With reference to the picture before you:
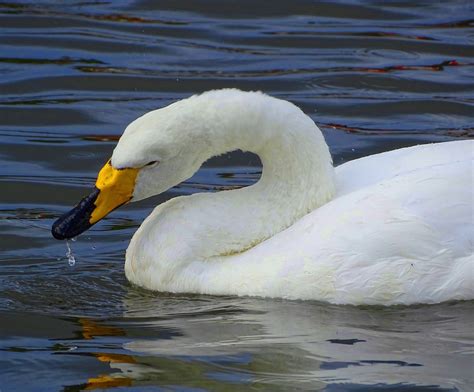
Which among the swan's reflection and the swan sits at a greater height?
the swan

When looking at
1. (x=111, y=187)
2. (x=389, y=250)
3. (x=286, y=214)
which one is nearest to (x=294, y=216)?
(x=286, y=214)

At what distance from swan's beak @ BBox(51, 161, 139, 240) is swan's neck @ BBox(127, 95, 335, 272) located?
0.34 meters

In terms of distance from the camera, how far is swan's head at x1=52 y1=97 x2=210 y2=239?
7695 millimetres

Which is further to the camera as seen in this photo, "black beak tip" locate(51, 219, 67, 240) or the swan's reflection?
"black beak tip" locate(51, 219, 67, 240)

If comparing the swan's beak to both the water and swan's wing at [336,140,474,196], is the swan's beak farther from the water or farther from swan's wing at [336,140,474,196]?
swan's wing at [336,140,474,196]

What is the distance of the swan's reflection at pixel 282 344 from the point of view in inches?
255

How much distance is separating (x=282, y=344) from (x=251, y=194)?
1311 mm

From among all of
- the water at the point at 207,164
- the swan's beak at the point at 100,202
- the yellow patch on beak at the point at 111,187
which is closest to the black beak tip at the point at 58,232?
the swan's beak at the point at 100,202

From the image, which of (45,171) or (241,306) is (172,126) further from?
(45,171)

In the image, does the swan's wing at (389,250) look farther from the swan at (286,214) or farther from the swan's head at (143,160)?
the swan's head at (143,160)

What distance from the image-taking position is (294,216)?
26.4 feet

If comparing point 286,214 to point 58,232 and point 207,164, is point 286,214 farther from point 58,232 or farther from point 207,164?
point 207,164

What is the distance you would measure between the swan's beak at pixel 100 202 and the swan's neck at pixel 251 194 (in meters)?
0.34

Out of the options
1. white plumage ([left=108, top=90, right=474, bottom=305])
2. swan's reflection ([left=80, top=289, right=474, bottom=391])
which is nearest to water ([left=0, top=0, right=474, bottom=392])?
swan's reflection ([left=80, top=289, right=474, bottom=391])
